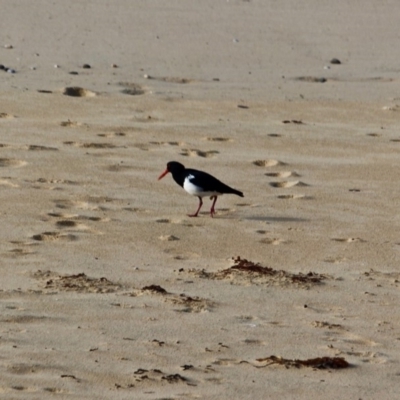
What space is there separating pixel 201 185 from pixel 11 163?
182 cm

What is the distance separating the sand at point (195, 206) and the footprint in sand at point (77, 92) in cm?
3

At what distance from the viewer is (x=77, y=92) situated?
12.2 metres

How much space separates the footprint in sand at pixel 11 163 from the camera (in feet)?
30.7

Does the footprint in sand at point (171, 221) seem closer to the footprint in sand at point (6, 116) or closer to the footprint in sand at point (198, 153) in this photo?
the footprint in sand at point (198, 153)

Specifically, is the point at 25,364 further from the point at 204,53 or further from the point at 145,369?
the point at 204,53

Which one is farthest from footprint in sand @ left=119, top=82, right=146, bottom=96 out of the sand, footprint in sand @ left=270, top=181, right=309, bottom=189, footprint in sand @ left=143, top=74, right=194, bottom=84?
footprint in sand @ left=270, top=181, right=309, bottom=189

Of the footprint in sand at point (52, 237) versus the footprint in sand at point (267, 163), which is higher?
the footprint in sand at point (267, 163)

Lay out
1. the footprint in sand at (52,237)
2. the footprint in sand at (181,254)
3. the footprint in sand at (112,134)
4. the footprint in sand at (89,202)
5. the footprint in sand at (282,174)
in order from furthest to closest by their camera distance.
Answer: the footprint in sand at (112,134) → the footprint in sand at (282,174) → the footprint in sand at (89,202) → the footprint in sand at (52,237) → the footprint in sand at (181,254)

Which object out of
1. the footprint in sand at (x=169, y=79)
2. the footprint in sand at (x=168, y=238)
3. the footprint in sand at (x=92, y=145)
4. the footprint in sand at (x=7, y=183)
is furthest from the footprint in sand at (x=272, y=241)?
the footprint in sand at (x=169, y=79)

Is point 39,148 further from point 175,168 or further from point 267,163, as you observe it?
point 267,163

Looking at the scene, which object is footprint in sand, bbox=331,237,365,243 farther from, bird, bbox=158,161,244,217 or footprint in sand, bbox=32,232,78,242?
footprint in sand, bbox=32,232,78,242

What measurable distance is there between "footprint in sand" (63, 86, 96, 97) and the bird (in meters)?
3.59

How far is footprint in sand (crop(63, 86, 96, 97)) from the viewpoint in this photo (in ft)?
39.7

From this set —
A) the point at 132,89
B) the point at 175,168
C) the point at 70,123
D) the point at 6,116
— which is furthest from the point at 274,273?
the point at 132,89
